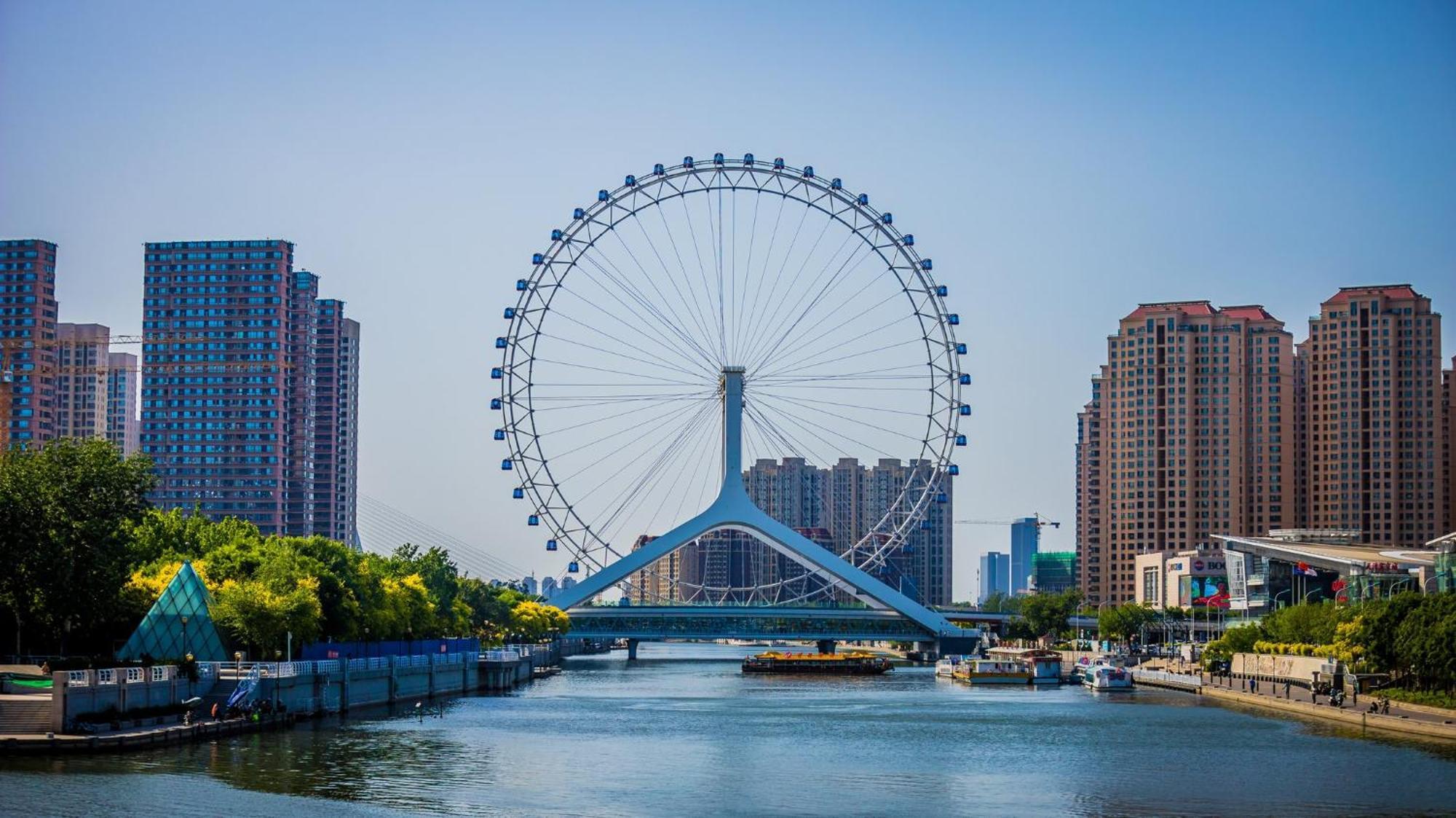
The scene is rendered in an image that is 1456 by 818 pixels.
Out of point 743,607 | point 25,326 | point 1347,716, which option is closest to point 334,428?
point 25,326

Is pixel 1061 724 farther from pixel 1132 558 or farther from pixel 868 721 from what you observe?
pixel 1132 558

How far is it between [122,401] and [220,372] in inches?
1332

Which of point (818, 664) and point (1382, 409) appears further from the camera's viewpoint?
point (1382, 409)

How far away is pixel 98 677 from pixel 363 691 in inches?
921

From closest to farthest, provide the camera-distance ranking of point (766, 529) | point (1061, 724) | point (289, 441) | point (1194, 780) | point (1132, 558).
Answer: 1. point (1194, 780)
2. point (1061, 724)
3. point (766, 529)
4. point (289, 441)
5. point (1132, 558)

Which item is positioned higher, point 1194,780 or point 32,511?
point 32,511

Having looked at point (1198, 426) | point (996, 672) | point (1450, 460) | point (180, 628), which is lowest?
point (996, 672)

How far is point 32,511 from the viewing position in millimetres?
61781

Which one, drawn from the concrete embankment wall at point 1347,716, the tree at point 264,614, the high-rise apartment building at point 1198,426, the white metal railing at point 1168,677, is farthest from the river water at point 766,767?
the high-rise apartment building at point 1198,426

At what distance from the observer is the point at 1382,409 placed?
160375 mm

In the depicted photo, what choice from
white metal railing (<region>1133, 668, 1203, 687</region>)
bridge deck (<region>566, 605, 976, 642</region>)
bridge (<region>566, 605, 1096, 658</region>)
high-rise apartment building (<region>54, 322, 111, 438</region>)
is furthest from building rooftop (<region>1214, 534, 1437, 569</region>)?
high-rise apartment building (<region>54, 322, 111, 438</region>)

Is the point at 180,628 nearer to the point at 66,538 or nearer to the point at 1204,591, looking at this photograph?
the point at 66,538

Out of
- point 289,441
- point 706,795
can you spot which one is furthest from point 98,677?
point 289,441

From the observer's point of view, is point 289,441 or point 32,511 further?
point 289,441
